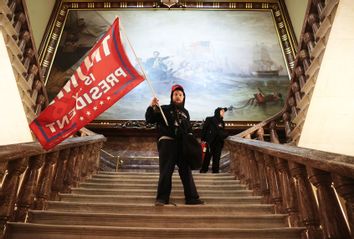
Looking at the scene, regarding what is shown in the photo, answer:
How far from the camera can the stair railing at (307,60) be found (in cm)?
399

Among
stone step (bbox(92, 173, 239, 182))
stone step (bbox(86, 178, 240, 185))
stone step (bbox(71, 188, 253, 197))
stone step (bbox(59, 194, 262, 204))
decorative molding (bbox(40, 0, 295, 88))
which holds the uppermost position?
decorative molding (bbox(40, 0, 295, 88))

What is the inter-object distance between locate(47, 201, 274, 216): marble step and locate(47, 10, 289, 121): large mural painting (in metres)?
5.00

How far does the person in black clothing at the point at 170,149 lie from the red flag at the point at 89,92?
0.61 meters

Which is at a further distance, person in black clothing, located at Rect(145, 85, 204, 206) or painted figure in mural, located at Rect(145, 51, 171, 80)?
painted figure in mural, located at Rect(145, 51, 171, 80)

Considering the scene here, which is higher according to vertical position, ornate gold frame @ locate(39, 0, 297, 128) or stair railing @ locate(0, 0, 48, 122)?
ornate gold frame @ locate(39, 0, 297, 128)

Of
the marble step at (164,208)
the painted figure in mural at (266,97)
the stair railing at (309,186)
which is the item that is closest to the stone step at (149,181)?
the stair railing at (309,186)

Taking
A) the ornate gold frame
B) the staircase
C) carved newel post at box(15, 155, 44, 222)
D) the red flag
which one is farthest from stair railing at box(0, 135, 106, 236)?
the ornate gold frame

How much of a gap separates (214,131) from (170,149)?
2.44 metres

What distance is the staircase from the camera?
246 centimetres

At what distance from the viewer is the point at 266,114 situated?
8039mm

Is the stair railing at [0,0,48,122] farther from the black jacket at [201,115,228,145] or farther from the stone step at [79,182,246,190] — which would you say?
the black jacket at [201,115,228,145]

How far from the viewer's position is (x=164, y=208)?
124 inches

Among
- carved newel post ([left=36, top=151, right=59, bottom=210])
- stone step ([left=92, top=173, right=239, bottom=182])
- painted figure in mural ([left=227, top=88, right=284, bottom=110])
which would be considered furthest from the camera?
painted figure in mural ([left=227, top=88, right=284, bottom=110])

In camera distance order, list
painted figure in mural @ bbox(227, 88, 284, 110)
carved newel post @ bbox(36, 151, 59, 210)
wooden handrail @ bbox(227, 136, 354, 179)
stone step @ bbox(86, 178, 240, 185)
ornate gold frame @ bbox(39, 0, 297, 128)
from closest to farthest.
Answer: wooden handrail @ bbox(227, 136, 354, 179), carved newel post @ bbox(36, 151, 59, 210), stone step @ bbox(86, 178, 240, 185), painted figure in mural @ bbox(227, 88, 284, 110), ornate gold frame @ bbox(39, 0, 297, 128)
